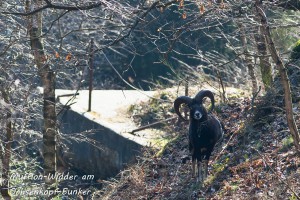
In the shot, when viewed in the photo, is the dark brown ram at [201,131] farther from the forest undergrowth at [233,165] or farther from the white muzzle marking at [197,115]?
the forest undergrowth at [233,165]

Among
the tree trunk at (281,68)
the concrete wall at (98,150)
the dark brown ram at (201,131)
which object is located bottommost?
the concrete wall at (98,150)

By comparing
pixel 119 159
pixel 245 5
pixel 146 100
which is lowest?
pixel 119 159

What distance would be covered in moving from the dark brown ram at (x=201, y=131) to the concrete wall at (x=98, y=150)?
4.29 m

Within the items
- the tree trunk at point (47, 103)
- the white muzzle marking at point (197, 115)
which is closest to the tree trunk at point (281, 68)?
the white muzzle marking at point (197, 115)

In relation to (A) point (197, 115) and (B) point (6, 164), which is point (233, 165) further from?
Result: (B) point (6, 164)

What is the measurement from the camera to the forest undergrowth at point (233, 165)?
12.5 meters

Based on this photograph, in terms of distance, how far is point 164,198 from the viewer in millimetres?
14336

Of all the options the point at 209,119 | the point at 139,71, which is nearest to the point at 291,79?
the point at 209,119

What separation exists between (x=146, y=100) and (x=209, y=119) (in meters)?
9.09

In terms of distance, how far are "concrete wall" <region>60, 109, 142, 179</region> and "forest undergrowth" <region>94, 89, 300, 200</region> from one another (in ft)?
4.88

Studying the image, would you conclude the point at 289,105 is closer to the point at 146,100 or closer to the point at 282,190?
the point at 282,190

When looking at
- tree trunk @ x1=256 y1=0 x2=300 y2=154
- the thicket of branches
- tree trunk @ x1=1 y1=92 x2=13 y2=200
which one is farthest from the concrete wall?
tree trunk @ x1=256 y1=0 x2=300 y2=154

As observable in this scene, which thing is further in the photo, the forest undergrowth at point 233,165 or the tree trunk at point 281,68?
the forest undergrowth at point 233,165

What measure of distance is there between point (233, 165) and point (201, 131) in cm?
104
